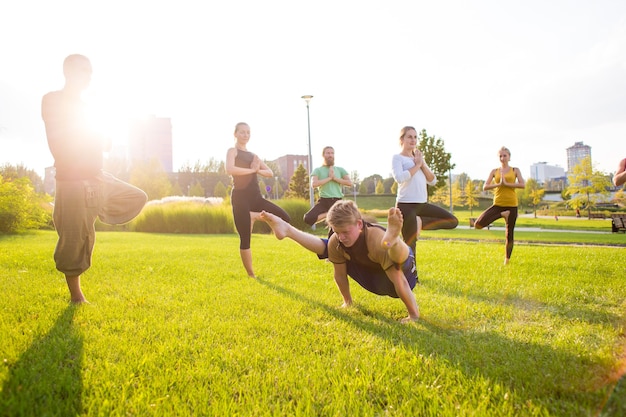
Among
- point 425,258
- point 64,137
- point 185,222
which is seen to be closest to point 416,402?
point 64,137

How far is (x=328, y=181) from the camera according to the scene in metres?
7.07

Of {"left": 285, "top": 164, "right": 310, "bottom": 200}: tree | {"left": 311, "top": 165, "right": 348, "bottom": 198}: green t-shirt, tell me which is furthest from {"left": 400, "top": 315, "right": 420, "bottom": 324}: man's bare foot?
{"left": 285, "top": 164, "right": 310, "bottom": 200}: tree

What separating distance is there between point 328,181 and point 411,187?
1.74 metres

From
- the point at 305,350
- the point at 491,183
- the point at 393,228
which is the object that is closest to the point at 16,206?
the point at 491,183

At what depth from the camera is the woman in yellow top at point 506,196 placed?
722 centimetres

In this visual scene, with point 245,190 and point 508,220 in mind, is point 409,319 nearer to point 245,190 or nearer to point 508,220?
point 245,190

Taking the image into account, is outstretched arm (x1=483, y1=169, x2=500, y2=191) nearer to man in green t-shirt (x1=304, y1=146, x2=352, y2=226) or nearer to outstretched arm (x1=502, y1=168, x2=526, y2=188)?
outstretched arm (x1=502, y1=168, x2=526, y2=188)

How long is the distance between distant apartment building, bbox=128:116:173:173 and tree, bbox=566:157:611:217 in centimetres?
13170

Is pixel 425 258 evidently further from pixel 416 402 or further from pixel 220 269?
Answer: pixel 416 402

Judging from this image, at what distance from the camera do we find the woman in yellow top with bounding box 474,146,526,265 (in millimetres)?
7217

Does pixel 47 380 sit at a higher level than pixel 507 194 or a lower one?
lower

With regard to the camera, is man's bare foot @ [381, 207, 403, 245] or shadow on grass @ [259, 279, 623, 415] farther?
man's bare foot @ [381, 207, 403, 245]

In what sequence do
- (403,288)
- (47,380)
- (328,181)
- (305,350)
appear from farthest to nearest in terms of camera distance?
(328,181) < (403,288) < (305,350) < (47,380)

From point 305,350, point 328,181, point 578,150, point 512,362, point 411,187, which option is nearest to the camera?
point 512,362
